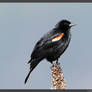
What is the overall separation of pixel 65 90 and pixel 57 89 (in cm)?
17

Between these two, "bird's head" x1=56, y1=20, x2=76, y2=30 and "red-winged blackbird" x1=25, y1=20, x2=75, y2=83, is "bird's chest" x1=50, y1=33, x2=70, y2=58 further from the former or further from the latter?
"bird's head" x1=56, y1=20, x2=76, y2=30

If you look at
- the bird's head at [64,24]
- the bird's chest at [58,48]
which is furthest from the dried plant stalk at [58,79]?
the bird's head at [64,24]

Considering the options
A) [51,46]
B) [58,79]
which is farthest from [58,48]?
[58,79]

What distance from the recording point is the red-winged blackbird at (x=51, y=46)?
7203 mm

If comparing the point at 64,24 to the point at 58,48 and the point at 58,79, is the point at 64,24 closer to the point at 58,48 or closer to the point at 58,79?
the point at 58,48

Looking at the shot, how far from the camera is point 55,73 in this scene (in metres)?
4.94

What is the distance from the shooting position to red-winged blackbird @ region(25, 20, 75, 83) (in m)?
7.20

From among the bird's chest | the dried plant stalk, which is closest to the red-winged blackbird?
the bird's chest

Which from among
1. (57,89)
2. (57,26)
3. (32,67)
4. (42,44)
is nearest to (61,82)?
(57,89)

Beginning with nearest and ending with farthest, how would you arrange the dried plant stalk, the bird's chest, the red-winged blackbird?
the dried plant stalk, the red-winged blackbird, the bird's chest

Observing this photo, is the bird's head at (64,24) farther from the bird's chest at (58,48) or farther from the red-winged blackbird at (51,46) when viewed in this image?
the bird's chest at (58,48)

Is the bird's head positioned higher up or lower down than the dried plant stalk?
lower down

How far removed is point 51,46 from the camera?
7.58m

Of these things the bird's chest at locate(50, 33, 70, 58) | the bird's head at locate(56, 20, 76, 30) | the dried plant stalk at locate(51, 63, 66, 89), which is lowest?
the bird's chest at locate(50, 33, 70, 58)
